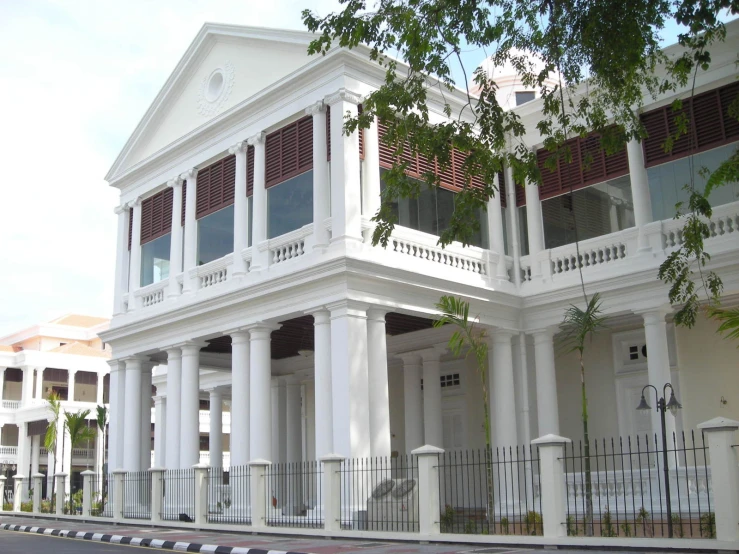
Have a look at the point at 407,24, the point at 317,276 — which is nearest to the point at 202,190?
the point at 317,276

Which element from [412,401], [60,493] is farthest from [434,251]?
[60,493]

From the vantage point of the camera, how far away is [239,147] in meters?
18.9

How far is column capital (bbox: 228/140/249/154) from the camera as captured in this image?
742 inches

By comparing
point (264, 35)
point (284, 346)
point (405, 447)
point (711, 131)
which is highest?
point (264, 35)

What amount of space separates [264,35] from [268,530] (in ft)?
33.4

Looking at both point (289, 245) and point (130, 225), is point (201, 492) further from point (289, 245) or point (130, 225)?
point (130, 225)

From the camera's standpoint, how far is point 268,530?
14.8m

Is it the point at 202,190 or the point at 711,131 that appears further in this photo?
the point at 202,190

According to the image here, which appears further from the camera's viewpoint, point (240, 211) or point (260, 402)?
point (240, 211)

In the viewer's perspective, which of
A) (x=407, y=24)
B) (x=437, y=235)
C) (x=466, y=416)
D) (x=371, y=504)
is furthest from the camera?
(x=466, y=416)

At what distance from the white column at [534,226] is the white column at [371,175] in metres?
3.89

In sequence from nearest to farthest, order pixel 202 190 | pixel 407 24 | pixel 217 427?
pixel 407 24
pixel 202 190
pixel 217 427

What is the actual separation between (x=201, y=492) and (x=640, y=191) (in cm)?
1042

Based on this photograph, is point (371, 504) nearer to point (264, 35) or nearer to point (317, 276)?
point (317, 276)
